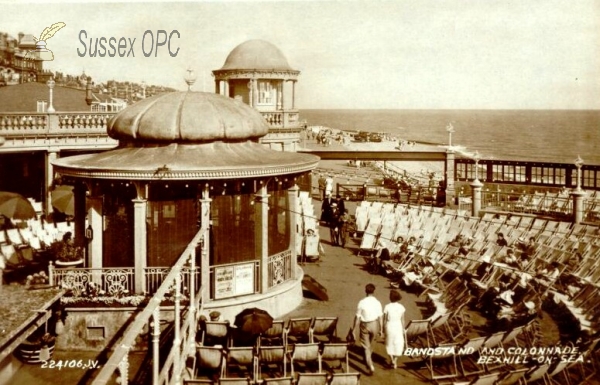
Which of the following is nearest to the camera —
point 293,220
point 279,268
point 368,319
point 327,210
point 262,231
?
point 368,319

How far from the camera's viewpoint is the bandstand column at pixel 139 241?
543 inches

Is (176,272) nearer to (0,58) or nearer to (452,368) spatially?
(452,368)

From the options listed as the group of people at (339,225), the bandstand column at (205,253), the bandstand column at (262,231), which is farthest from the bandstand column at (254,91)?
the bandstand column at (205,253)

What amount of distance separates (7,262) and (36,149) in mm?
10778

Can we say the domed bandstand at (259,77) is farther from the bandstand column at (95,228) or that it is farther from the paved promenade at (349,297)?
the bandstand column at (95,228)

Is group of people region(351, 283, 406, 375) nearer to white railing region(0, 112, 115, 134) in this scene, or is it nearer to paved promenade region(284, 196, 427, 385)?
paved promenade region(284, 196, 427, 385)

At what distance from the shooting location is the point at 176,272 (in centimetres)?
941

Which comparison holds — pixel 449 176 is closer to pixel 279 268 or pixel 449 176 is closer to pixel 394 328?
pixel 279 268

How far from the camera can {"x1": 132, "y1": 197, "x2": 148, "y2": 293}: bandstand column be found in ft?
45.2

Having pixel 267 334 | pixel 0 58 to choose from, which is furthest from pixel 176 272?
pixel 0 58

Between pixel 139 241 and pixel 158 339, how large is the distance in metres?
5.97

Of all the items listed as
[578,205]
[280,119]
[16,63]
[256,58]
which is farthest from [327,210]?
[16,63]

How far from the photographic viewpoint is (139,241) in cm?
1394

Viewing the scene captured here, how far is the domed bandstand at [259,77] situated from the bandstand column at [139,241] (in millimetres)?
19716
